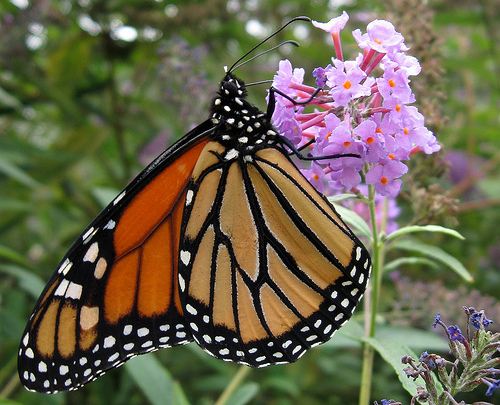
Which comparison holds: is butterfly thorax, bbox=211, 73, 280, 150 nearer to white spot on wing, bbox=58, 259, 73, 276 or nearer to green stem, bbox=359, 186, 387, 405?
green stem, bbox=359, 186, 387, 405

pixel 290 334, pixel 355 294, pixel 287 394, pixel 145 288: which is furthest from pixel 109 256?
pixel 287 394

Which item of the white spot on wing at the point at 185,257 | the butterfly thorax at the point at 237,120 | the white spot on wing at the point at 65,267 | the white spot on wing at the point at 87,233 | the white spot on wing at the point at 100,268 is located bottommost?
the white spot on wing at the point at 65,267

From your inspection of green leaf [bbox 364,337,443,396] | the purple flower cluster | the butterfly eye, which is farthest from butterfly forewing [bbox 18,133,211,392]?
green leaf [bbox 364,337,443,396]

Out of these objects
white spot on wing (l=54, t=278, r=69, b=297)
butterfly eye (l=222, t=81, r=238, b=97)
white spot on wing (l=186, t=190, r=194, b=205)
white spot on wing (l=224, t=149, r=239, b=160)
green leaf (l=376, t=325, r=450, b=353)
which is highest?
butterfly eye (l=222, t=81, r=238, b=97)

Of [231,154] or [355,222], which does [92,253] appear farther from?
→ [355,222]

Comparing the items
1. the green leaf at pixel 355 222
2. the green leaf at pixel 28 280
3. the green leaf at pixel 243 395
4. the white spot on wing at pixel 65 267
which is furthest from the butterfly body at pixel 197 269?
the green leaf at pixel 28 280

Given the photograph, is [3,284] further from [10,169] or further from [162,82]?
[162,82]

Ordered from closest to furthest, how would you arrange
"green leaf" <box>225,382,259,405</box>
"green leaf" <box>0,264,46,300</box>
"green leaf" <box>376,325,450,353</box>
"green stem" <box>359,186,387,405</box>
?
"green stem" <box>359,186,387,405</box> < "green leaf" <box>376,325,450,353</box> < "green leaf" <box>225,382,259,405</box> < "green leaf" <box>0,264,46,300</box>

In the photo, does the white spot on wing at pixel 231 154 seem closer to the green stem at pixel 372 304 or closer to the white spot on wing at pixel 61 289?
the green stem at pixel 372 304

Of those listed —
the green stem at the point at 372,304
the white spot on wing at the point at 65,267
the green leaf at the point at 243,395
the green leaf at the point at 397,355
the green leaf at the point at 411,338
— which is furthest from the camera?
the green leaf at the point at 243,395
